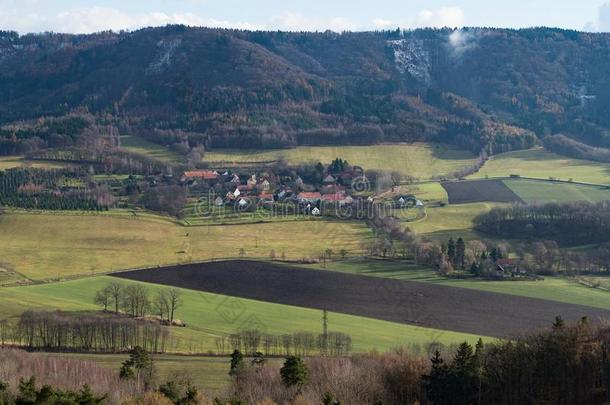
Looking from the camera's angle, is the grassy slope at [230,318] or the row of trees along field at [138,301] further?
the row of trees along field at [138,301]

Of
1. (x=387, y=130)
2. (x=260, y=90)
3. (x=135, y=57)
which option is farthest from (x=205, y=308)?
(x=135, y=57)

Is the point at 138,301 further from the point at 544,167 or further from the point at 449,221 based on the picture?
the point at 544,167

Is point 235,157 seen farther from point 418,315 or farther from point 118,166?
point 418,315

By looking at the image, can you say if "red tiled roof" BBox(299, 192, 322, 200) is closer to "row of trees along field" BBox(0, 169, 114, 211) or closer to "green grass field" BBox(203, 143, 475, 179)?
"green grass field" BBox(203, 143, 475, 179)

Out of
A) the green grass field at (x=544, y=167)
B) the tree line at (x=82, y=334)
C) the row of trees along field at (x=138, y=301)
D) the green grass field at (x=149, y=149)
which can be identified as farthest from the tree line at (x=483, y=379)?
the green grass field at (x=149, y=149)

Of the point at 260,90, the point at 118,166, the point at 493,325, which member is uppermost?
the point at 260,90

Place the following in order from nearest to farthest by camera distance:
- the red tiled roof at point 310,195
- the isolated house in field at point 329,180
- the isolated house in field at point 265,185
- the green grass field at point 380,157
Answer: the red tiled roof at point 310,195 → the isolated house in field at point 265,185 → the isolated house in field at point 329,180 → the green grass field at point 380,157

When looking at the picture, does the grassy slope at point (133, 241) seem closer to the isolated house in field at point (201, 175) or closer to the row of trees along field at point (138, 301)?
the row of trees along field at point (138, 301)
